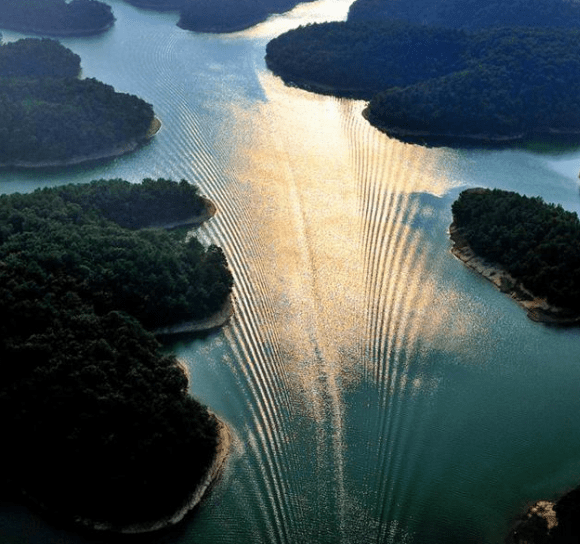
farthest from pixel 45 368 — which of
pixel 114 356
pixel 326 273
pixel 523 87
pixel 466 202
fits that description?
pixel 523 87

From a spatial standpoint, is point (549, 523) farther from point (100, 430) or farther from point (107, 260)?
point (107, 260)

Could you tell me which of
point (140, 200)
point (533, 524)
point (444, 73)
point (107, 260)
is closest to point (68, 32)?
point (444, 73)

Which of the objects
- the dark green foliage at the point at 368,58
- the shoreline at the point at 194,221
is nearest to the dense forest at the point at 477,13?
the dark green foliage at the point at 368,58

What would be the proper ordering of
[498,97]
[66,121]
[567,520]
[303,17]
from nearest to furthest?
[567,520], [66,121], [498,97], [303,17]

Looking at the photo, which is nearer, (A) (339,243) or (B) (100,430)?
(B) (100,430)

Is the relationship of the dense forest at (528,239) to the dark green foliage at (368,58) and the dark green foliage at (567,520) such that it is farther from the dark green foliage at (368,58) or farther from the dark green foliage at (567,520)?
the dark green foliage at (368,58)

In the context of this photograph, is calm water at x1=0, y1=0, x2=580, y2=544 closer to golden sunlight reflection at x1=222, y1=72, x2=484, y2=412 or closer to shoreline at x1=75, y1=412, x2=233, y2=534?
golden sunlight reflection at x1=222, y1=72, x2=484, y2=412
